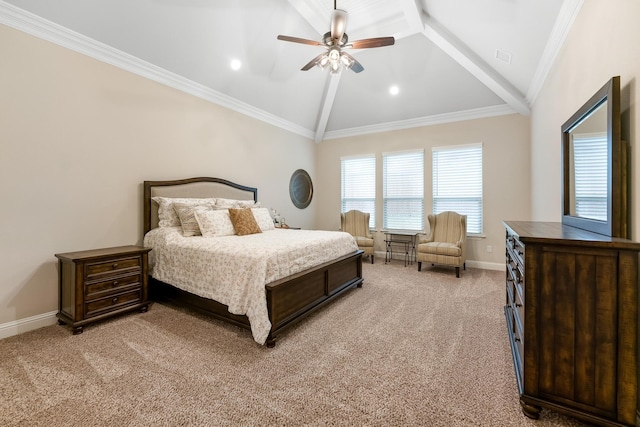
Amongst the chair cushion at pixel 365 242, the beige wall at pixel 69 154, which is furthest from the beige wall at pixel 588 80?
the beige wall at pixel 69 154

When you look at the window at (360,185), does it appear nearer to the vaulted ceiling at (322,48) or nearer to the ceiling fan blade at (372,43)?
the vaulted ceiling at (322,48)

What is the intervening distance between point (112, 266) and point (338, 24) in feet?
11.1

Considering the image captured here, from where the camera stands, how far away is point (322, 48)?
454cm

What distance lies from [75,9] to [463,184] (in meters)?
5.92

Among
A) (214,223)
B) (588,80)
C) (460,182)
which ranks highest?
(588,80)

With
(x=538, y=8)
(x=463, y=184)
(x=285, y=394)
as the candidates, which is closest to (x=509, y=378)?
(x=285, y=394)

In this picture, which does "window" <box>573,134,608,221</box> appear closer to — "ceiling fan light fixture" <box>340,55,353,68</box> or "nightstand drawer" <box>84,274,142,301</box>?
"ceiling fan light fixture" <box>340,55,353,68</box>

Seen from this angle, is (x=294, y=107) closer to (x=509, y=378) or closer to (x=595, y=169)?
(x=595, y=169)

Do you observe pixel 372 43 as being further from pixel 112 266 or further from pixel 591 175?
pixel 112 266

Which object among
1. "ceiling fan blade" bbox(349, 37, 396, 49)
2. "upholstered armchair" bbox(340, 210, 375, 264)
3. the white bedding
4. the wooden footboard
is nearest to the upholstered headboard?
the white bedding

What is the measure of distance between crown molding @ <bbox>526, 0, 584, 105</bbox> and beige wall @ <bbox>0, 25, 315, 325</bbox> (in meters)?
4.41

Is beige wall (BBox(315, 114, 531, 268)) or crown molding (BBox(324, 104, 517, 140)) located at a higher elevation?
crown molding (BBox(324, 104, 517, 140))

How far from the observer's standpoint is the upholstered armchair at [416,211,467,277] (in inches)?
180

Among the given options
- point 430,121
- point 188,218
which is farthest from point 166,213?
point 430,121
